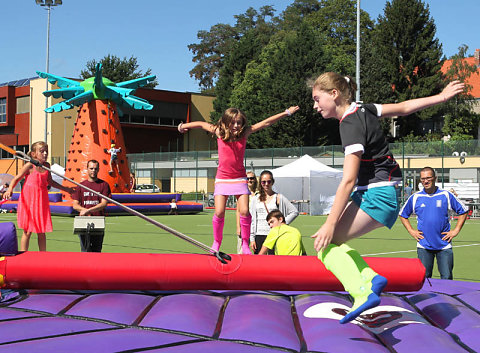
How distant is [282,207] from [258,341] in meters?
4.30

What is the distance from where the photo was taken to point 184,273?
4816 mm

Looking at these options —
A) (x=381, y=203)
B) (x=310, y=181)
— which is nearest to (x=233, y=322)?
(x=381, y=203)

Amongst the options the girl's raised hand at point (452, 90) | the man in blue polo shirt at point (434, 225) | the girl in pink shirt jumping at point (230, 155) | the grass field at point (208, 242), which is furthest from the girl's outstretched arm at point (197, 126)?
the grass field at point (208, 242)

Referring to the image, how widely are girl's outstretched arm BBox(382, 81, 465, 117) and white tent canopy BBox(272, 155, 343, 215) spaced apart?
68.8ft

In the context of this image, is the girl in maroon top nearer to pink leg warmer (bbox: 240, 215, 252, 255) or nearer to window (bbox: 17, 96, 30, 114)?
pink leg warmer (bbox: 240, 215, 252, 255)

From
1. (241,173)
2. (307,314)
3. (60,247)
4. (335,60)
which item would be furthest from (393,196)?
(335,60)

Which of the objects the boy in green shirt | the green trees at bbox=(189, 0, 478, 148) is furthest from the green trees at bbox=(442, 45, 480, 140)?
the boy in green shirt

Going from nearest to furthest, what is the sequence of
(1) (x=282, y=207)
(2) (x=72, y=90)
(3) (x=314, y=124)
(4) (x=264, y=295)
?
(4) (x=264, y=295) → (1) (x=282, y=207) → (2) (x=72, y=90) → (3) (x=314, y=124)

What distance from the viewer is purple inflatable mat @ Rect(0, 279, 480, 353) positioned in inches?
138

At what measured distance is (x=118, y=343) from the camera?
3.53 metres

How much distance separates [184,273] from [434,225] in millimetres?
3220

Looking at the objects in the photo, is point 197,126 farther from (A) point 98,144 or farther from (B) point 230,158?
(A) point 98,144

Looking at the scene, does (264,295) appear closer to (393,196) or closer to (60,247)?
(393,196)

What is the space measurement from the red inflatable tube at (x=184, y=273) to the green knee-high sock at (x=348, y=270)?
3.40 feet
